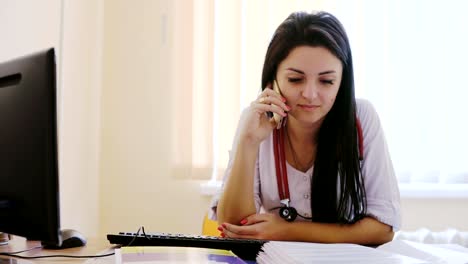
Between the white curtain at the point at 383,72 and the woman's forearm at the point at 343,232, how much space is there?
42.6 inches

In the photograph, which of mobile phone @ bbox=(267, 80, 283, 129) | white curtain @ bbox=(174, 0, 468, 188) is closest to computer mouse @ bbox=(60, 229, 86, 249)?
mobile phone @ bbox=(267, 80, 283, 129)

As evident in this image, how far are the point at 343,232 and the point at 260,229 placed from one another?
0.21 meters

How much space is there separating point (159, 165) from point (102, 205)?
1.13ft

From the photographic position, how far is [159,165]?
2.21m

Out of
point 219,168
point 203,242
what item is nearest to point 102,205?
point 219,168

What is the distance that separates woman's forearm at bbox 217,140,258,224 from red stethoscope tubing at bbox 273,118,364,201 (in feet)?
0.28

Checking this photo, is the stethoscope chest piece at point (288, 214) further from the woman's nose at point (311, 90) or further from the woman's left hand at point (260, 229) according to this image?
the woman's nose at point (311, 90)

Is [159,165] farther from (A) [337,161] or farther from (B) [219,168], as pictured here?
(A) [337,161]

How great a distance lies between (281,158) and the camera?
1.38m

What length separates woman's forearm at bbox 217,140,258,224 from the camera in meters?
1.27

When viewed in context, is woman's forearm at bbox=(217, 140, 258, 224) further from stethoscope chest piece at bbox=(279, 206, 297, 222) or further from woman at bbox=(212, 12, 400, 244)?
stethoscope chest piece at bbox=(279, 206, 297, 222)

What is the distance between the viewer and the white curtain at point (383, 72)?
7.12 feet

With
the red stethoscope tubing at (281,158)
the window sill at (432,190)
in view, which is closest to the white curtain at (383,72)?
the window sill at (432,190)

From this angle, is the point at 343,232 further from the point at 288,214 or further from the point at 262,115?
the point at 262,115
